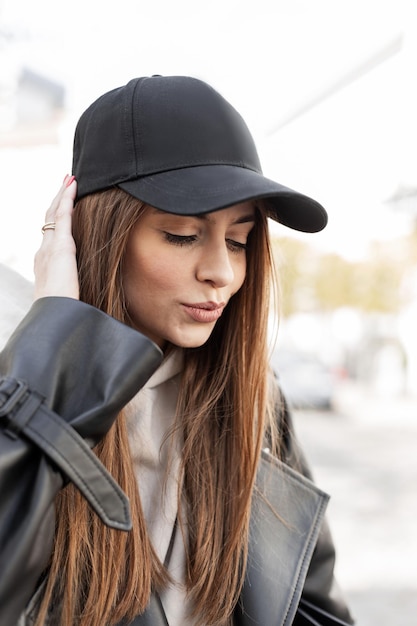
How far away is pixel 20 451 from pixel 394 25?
2.94 m

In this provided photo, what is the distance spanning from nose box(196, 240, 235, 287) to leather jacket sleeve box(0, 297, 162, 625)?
0.27 meters

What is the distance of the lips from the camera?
5.68 ft

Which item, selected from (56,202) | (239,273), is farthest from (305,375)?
(56,202)

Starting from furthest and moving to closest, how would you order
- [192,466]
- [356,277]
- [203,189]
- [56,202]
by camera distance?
[356,277], [192,466], [56,202], [203,189]

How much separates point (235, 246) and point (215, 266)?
0.16m

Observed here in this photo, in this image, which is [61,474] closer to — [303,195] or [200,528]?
[200,528]

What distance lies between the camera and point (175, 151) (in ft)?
5.40

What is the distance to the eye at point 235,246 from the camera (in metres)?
1.80

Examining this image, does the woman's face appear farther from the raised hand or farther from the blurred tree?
the blurred tree

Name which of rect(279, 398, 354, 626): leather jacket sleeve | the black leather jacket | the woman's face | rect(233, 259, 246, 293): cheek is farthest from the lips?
rect(279, 398, 354, 626): leather jacket sleeve

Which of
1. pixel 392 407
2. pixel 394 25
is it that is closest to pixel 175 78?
pixel 394 25

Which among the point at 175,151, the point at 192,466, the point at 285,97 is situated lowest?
the point at 192,466

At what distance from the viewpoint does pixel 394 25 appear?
3.44 meters

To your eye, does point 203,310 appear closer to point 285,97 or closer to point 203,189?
point 203,189
